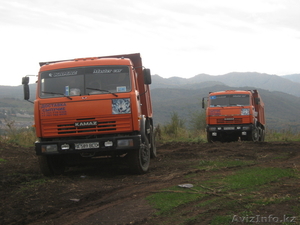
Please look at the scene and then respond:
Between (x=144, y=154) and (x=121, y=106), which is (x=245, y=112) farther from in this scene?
(x=121, y=106)

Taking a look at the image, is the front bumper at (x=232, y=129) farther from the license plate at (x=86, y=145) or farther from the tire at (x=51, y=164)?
the license plate at (x=86, y=145)

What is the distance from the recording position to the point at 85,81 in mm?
9047

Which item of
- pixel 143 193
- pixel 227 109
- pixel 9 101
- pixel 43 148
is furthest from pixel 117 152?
pixel 9 101

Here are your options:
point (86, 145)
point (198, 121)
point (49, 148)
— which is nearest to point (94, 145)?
point (86, 145)

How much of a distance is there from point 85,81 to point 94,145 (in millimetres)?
1463

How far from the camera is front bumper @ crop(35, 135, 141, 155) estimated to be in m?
8.54

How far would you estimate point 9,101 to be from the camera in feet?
303

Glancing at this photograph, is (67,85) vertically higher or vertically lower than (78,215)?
higher

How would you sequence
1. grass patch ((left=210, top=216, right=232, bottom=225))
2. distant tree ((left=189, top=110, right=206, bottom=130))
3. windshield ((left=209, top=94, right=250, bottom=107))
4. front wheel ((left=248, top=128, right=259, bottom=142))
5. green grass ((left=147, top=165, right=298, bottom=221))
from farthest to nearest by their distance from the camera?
distant tree ((left=189, top=110, right=206, bottom=130))
front wheel ((left=248, top=128, right=259, bottom=142))
windshield ((left=209, top=94, right=250, bottom=107))
green grass ((left=147, top=165, right=298, bottom=221))
grass patch ((left=210, top=216, right=232, bottom=225))

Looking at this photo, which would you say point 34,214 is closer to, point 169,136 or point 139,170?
point 139,170

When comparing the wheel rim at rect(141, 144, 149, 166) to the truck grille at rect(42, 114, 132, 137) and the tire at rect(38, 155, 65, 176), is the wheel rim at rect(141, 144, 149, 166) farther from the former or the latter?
the tire at rect(38, 155, 65, 176)

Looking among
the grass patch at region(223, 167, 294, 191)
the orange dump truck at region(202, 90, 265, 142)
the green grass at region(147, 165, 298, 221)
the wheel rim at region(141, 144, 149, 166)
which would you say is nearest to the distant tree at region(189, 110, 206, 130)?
the orange dump truck at region(202, 90, 265, 142)

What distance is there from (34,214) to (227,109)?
14.5 m

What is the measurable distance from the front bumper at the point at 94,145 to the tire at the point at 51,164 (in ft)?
1.52
